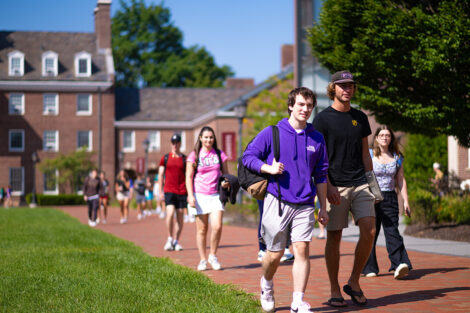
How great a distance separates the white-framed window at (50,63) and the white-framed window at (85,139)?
5440 millimetres

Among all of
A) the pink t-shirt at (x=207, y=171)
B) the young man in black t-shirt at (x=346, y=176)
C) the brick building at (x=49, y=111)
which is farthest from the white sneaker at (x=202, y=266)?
the brick building at (x=49, y=111)

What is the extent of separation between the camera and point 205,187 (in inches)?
393

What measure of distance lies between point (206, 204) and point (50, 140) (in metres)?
50.3

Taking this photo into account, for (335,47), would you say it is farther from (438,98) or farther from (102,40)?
(102,40)

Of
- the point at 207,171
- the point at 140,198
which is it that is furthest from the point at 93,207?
the point at 207,171

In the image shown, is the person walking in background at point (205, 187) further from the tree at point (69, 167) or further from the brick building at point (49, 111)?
the brick building at point (49, 111)

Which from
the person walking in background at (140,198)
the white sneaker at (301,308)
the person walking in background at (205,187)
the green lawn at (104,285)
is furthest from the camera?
the person walking in background at (140,198)

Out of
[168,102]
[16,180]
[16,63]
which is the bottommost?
[16,180]

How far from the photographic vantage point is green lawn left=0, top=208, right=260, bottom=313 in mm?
6234

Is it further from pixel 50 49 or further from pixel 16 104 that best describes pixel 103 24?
pixel 16 104

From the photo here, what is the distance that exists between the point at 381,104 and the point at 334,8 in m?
2.20

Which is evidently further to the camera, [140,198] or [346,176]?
[140,198]

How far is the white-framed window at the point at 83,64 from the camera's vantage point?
58.6 meters

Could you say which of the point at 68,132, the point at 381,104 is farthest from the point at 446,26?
the point at 68,132
